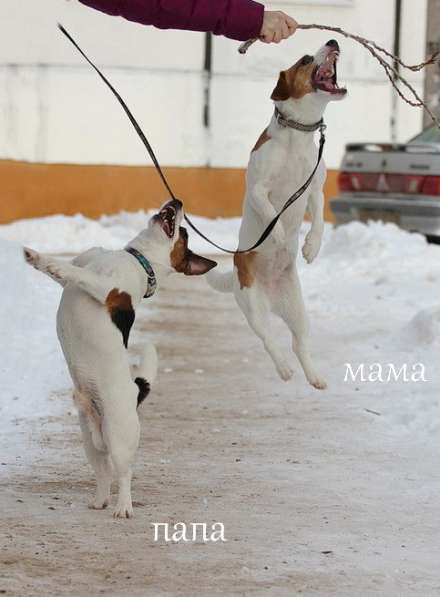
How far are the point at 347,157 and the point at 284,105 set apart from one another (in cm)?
464

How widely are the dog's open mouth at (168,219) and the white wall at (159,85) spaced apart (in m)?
17.2

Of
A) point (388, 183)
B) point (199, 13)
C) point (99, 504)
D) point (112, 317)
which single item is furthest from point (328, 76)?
point (388, 183)

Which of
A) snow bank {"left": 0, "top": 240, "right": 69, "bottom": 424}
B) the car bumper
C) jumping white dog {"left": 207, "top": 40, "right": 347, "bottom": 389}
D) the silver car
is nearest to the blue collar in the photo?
jumping white dog {"left": 207, "top": 40, "right": 347, "bottom": 389}

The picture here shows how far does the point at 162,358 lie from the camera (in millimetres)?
10336

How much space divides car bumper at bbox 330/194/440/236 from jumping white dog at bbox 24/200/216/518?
372 centimetres

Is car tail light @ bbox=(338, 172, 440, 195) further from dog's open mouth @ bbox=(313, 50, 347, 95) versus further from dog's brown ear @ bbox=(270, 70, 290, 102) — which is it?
dog's open mouth @ bbox=(313, 50, 347, 95)

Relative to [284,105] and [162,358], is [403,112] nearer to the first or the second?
[162,358]

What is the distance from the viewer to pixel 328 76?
4695 mm

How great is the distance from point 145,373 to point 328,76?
1532 mm

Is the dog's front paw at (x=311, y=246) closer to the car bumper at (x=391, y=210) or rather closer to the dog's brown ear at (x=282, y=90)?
the dog's brown ear at (x=282, y=90)

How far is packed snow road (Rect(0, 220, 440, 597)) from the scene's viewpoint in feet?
16.3

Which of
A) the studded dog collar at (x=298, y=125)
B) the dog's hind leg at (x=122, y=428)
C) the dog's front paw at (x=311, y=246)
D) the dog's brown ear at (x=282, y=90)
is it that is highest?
the dog's brown ear at (x=282, y=90)

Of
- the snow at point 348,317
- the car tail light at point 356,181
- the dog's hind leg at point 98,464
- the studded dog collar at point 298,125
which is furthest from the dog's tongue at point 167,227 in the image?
the car tail light at point 356,181

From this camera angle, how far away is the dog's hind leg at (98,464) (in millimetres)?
5469
